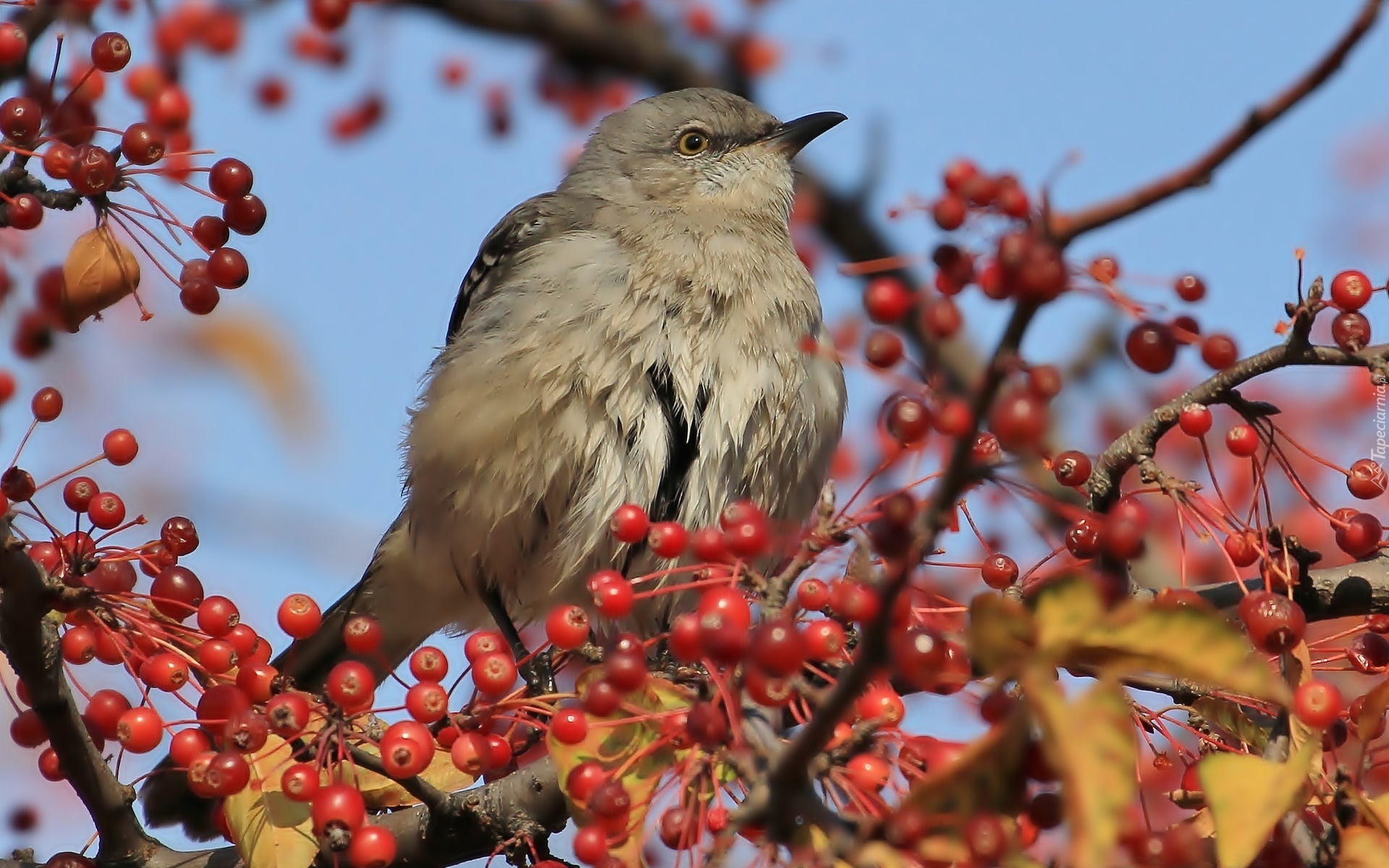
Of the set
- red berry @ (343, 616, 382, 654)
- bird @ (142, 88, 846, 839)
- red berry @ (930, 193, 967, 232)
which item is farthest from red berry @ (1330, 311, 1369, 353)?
bird @ (142, 88, 846, 839)

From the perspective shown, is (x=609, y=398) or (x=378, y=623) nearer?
(x=609, y=398)

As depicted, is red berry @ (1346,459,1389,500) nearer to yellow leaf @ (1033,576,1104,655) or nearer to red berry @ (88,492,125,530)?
yellow leaf @ (1033,576,1104,655)

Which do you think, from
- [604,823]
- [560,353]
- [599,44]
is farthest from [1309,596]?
[599,44]

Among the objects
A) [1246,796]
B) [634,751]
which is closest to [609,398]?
[634,751]

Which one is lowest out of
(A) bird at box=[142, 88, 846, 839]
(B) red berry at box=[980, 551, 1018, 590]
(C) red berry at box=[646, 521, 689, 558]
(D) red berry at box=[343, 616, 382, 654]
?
(B) red berry at box=[980, 551, 1018, 590]

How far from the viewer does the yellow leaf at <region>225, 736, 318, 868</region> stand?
3283mm

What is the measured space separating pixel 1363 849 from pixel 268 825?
220 centimetres

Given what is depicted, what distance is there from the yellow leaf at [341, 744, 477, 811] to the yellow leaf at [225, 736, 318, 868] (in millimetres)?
220

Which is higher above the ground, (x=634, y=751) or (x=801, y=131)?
(x=801, y=131)

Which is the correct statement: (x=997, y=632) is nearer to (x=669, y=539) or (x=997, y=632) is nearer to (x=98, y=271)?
(x=669, y=539)

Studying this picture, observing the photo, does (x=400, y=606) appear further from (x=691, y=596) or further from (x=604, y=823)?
(x=604, y=823)

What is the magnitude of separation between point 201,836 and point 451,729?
152cm

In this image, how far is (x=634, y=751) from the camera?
9.91ft

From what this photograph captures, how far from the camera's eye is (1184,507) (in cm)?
307
